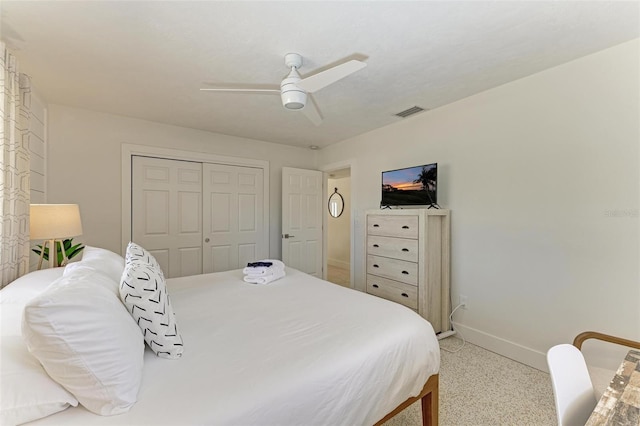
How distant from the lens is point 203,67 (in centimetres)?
216

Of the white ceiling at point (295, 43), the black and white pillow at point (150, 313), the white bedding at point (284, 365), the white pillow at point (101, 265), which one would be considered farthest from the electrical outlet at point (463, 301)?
the white pillow at point (101, 265)

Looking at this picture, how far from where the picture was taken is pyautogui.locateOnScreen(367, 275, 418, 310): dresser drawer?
276 centimetres

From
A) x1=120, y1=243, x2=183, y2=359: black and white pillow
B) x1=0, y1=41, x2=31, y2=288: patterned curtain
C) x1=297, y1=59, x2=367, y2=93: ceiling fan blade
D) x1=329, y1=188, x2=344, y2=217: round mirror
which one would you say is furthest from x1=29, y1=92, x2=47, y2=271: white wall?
x1=329, y1=188, x2=344, y2=217: round mirror

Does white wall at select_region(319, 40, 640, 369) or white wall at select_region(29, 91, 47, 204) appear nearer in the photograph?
white wall at select_region(319, 40, 640, 369)

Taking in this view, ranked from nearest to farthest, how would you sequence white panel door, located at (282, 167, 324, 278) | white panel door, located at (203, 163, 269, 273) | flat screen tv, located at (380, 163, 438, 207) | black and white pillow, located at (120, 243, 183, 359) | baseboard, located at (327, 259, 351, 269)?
black and white pillow, located at (120, 243, 183, 359) → flat screen tv, located at (380, 163, 438, 207) → white panel door, located at (203, 163, 269, 273) → white panel door, located at (282, 167, 324, 278) → baseboard, located at (327, 259, 351, 269)

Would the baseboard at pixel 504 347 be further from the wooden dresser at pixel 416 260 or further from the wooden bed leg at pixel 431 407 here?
the wooden bed leg at pixel 431 407

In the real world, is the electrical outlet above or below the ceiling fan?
below

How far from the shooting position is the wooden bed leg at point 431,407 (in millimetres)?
1514

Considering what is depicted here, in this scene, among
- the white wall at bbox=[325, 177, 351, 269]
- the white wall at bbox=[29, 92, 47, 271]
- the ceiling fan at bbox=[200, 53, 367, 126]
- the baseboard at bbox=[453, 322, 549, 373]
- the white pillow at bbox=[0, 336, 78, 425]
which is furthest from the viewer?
the white wall at bbox=[325, 177, 351, 269]

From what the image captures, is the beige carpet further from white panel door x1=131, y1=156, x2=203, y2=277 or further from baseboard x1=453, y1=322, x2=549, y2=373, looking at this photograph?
white panel door x1=131, y1=156, x2=203, y2=277

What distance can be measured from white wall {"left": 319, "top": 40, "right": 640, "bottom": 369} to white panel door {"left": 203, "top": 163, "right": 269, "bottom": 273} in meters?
2.61

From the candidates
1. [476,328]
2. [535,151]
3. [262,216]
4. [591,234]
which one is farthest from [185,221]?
[591,234]

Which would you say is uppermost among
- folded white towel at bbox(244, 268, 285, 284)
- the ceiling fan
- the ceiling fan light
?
the ceiling fan

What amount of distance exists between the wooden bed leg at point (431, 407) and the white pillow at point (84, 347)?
4.72ft
